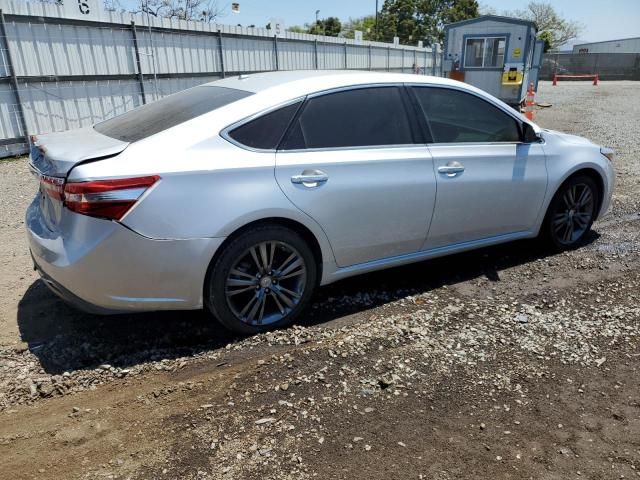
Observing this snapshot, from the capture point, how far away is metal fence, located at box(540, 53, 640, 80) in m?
48.3

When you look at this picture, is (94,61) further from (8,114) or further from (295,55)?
(295,55)

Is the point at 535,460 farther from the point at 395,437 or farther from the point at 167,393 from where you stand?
the point at 167,393

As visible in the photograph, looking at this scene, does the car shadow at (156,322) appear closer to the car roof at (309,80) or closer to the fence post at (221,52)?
the car roof at (309,80)

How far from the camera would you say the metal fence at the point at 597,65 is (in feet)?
158

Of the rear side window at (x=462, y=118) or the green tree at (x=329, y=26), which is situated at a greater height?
the green tree at (x=329, y=26)

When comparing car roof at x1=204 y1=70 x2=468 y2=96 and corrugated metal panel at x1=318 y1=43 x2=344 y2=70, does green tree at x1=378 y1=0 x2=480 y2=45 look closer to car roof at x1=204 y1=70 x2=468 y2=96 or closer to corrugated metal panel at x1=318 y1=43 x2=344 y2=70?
corrugated metal panel at x1=318 y1=43 x2=344 y2=70

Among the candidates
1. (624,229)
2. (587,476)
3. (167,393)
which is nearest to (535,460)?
(587,476)

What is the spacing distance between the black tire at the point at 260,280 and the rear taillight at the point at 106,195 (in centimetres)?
62

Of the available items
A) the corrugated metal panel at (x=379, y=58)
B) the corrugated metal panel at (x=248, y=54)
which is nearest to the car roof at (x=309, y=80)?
the corrugated metal panel at (x=248, y=54)

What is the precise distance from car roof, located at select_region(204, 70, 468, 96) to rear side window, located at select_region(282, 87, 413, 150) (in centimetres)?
8

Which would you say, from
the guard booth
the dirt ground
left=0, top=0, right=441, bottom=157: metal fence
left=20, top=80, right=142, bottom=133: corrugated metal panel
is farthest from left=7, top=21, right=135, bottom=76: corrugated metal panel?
the guard booth

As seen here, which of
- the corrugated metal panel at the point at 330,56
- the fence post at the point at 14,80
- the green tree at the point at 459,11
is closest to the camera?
the fence post at the point at 14,80

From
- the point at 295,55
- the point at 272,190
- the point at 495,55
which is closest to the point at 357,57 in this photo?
the point at 295,55

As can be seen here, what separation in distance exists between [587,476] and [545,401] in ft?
1.77
